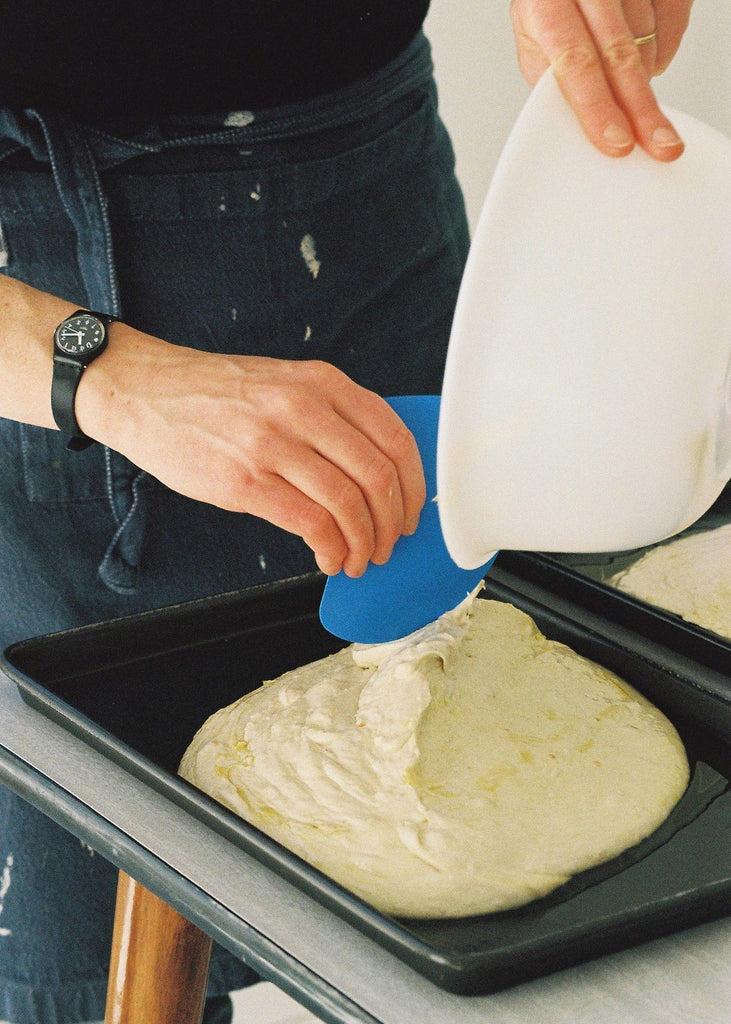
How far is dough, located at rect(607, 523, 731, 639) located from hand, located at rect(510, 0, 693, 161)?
0.48 meters

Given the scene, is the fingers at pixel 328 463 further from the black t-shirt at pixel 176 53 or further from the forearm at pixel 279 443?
the black t-shirt at pixel 176 53

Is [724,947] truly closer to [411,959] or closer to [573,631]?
[411,959]

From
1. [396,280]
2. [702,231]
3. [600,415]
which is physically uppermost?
[702,231]

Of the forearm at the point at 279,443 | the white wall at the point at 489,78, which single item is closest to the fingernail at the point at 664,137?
the forearm at the point at 279,443

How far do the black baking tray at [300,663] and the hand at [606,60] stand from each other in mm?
428

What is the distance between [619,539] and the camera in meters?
0.72

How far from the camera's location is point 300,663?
105cm

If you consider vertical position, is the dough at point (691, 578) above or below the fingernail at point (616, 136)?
below

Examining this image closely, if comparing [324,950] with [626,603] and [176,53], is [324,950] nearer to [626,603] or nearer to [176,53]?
[626,603]

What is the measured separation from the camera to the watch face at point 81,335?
3.05 feet

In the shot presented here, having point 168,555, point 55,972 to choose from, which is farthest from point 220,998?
point 168,555

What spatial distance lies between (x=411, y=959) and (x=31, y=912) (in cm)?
75

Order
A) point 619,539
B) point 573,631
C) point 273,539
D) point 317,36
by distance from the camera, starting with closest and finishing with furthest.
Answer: point 619,539 → point 573,631 → point 317,36 → point 273,539

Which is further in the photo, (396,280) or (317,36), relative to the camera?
(396,280)
